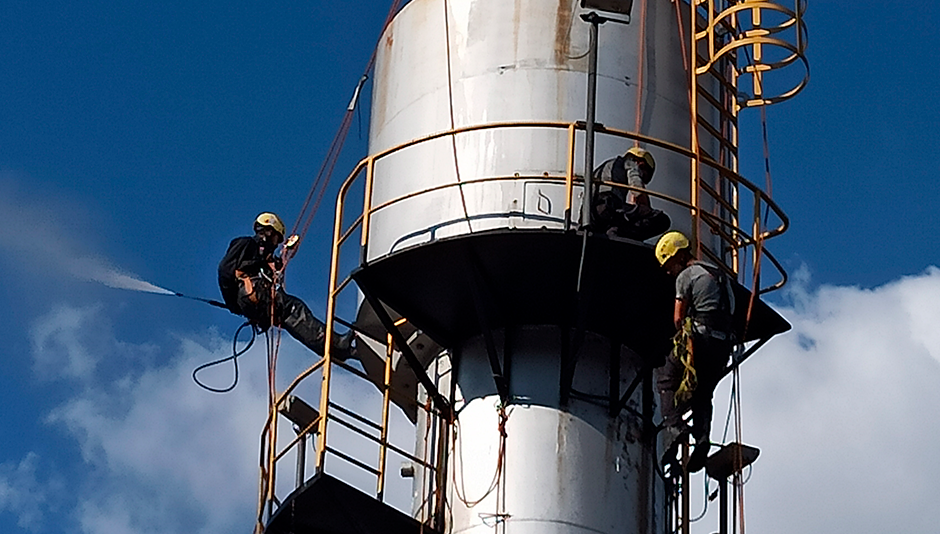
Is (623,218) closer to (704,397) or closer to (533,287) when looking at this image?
(533,287)

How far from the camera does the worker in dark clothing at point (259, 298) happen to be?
20.4 meters

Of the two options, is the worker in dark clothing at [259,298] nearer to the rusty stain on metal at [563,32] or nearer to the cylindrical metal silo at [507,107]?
the cylindrical metal silo at [507,107]

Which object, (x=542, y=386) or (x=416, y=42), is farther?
(x=416, y=42)

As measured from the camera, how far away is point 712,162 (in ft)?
61.6

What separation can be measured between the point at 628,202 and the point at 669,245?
2.94ft

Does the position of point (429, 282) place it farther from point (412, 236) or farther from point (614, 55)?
point (614, 55)

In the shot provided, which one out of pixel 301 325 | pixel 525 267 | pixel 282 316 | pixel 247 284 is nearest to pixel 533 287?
pixel 525 267

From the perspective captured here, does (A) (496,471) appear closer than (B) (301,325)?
Yes

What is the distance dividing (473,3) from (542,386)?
4.08 meters

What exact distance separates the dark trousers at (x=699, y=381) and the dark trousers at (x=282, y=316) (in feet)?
12.4

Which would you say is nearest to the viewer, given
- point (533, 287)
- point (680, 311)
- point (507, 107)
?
point (680, 311)

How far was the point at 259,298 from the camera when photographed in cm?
2044

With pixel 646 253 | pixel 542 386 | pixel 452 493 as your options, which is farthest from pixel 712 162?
Result: pixel 452 493

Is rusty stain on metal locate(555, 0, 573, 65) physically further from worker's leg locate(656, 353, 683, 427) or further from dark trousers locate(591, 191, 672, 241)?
worker's leg locate(656, 353, 683, 427)
